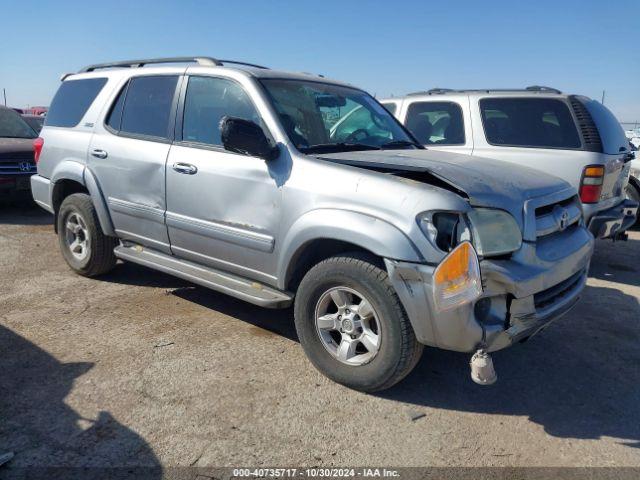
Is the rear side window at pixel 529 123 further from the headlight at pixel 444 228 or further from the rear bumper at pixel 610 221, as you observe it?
the headlight at pixel 444 228

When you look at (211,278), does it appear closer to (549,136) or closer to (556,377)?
(556,377)

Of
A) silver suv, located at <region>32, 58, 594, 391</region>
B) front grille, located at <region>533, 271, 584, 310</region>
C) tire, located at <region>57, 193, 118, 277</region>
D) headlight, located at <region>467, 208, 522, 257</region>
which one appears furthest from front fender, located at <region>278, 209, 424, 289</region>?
tire, located at <region>57, 193, 118, 277</region>

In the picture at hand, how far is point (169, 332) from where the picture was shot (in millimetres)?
4039

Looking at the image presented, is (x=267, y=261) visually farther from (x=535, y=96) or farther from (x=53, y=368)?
(x=535, y=96)

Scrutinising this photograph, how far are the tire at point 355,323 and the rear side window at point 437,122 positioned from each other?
3518mm

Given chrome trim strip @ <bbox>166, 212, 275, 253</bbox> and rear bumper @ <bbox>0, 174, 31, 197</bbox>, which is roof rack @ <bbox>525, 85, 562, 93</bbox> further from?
rear bumper @ <bbox>0, 174, 31, 197</bbox>

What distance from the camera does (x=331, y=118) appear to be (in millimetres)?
4055

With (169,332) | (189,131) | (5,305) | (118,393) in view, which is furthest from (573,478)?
(5,305)

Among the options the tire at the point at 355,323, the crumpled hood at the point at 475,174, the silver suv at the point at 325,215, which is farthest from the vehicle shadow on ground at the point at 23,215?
the crumpled hood at the point at 475,174

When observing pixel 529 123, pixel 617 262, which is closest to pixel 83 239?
pixel 529 123

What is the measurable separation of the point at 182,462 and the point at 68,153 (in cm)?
356

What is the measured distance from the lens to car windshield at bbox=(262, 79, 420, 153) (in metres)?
3.71

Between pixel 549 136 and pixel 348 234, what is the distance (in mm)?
3709

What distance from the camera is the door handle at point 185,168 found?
388cm
